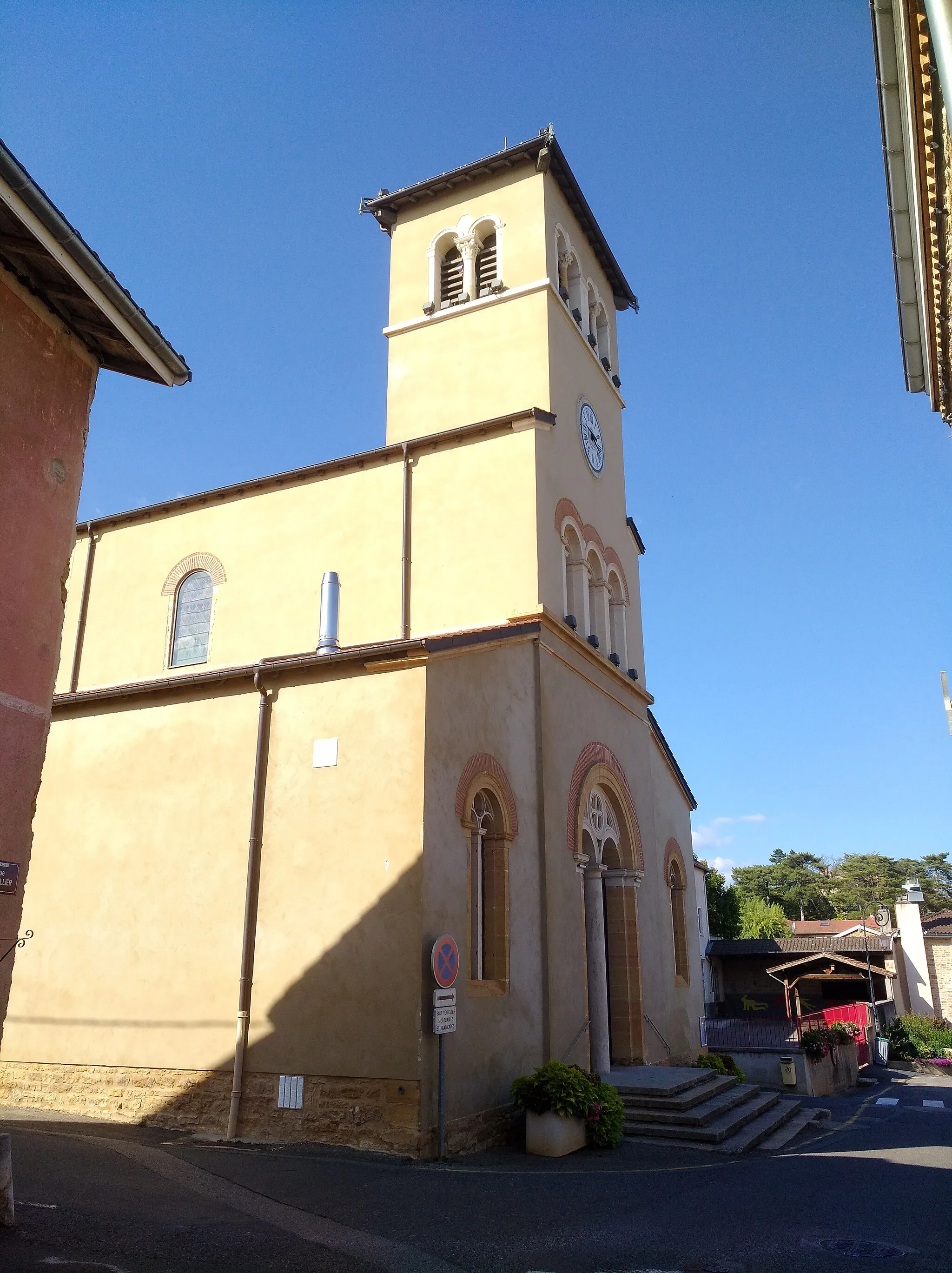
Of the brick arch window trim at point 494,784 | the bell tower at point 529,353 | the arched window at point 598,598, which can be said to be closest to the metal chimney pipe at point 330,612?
the bell tower at point 529,353

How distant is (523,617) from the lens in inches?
613

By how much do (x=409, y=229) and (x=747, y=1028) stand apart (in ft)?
75.0

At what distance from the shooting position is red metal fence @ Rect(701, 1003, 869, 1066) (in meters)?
24.7

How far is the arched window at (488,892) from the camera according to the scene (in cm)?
1231

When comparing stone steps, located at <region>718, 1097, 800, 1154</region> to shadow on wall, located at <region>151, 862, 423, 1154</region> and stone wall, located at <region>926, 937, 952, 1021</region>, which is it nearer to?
shadow on wall, located at <region>151, 862, 423, 1154</region>

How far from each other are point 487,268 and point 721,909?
40996 mm

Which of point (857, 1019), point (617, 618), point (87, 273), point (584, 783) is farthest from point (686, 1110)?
point (857, 1019)

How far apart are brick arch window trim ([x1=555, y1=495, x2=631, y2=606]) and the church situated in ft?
0.44

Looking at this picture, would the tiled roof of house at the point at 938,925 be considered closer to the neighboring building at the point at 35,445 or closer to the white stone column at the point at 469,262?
the white stone column at the point at 469,262

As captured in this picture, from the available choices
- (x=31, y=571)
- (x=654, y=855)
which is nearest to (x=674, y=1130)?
(x=654, y=855)

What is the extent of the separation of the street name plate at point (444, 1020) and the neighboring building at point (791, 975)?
102 feet

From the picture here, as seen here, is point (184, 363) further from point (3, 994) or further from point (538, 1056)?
point (538, 1056)

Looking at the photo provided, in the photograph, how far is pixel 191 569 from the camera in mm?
19312

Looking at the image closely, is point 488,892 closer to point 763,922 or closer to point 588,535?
point 588,535
